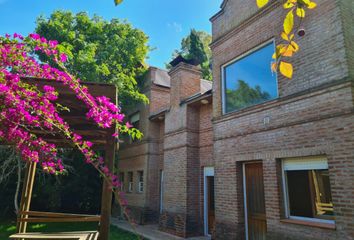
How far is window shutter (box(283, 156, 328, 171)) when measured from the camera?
5.83 metres

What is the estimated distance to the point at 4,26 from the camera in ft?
20.2

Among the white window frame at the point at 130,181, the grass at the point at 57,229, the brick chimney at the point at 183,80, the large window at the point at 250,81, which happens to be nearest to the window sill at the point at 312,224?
the large window at the point at 250,81

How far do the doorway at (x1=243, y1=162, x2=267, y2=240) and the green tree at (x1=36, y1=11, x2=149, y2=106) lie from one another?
321 inches

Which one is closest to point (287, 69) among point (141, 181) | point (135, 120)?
point (141, 181)

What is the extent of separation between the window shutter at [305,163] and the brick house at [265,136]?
2cm

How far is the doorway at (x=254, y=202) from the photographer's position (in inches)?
291

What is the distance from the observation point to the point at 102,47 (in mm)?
15766

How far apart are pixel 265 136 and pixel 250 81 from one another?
1813mm

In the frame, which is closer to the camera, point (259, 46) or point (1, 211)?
point (259, 46)

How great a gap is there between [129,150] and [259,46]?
10.7m

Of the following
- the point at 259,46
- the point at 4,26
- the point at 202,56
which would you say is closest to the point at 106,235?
the point at 4,26

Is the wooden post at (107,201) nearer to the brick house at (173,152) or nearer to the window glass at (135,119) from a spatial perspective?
the brick house at (173,152)

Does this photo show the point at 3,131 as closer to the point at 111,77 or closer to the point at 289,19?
the point at 289,19

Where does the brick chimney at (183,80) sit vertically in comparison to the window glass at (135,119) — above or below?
above
